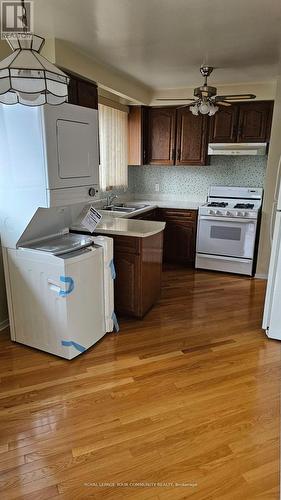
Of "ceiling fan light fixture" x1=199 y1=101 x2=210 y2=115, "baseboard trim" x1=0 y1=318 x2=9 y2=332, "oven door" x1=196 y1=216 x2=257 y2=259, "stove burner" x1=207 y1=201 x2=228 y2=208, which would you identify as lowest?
"baseboard trim" x1=0 y1=318 x2=9 y2=332

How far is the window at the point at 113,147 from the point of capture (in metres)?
4.14

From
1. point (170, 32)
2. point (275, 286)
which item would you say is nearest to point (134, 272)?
point (275, 286)

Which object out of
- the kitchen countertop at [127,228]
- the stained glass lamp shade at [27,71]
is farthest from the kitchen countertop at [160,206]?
the stained glass lamp shade at [27,71]

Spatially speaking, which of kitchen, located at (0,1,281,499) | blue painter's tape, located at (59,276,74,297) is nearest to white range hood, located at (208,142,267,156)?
kitchen, located at (0,1,281,499)

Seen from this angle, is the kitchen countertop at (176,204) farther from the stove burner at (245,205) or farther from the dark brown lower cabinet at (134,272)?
the dark brown lower cabinet at (134,272)

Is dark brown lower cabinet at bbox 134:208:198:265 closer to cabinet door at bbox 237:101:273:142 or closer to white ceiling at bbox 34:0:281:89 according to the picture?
cabinet door at bbox 237:101:273:142

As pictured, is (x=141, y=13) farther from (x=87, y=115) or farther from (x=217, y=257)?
(x=217, y=257)

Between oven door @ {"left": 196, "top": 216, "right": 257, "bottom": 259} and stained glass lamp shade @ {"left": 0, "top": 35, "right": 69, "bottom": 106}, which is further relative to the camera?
oven door @ {"left": 196, "top": 216, "right": 257, "bottom": 259}

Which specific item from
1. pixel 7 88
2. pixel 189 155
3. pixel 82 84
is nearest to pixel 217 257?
pixel 189 155

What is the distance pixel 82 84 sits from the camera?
3113mm

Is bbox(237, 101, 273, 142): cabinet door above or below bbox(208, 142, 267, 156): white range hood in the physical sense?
above

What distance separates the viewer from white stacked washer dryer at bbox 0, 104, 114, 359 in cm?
215

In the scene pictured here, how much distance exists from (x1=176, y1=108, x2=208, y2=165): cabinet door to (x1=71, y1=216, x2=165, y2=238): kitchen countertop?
1.77 metres

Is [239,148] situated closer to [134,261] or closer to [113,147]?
[113,147]
